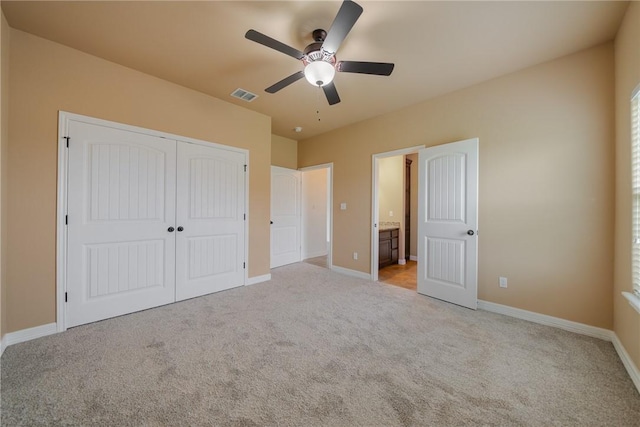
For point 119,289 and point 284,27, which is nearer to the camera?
point 284,27

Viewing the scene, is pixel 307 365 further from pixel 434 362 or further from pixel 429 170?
pixel 429 170

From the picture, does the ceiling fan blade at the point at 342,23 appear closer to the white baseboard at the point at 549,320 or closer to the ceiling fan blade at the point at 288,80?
the ceiling fan blade at the point at 288,80

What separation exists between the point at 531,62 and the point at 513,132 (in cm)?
70

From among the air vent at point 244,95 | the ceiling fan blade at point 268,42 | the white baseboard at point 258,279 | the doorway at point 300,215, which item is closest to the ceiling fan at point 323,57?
the ceiling fan blade at point 268,42

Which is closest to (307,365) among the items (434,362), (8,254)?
(434,362)

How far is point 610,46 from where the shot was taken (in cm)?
221

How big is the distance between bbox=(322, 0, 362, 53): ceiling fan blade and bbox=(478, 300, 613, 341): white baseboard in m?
3.16

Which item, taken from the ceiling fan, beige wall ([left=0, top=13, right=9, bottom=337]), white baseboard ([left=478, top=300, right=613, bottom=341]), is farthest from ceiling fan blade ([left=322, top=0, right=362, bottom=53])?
white baseboard ([left=478, top=300, right=613, bottom=341])

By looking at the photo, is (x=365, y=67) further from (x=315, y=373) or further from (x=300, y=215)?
(x=300, y=215)

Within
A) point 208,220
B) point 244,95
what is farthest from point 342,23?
point 208,220

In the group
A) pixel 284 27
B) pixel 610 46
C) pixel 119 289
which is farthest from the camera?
pixel 119 289

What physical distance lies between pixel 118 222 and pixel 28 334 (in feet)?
3.84

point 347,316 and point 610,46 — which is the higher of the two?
point 610,46

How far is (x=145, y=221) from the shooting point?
9.27 ft
